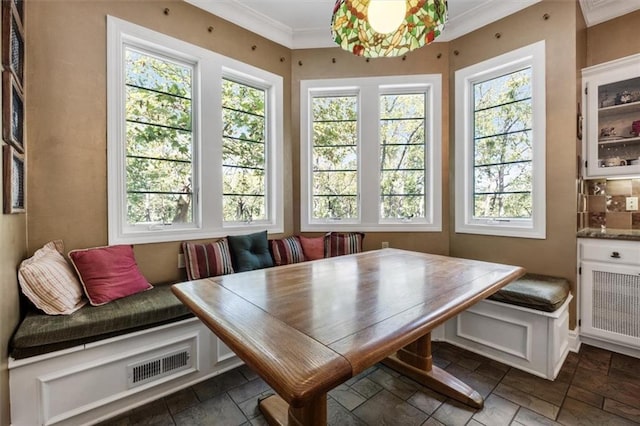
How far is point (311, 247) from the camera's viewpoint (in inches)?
117

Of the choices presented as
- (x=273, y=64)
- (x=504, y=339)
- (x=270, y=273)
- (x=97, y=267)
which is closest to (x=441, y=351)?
(x=504, y=339)

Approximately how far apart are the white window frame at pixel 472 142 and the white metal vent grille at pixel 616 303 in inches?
20.7

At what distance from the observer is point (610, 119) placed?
2521mm

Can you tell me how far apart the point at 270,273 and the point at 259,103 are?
2.15 m

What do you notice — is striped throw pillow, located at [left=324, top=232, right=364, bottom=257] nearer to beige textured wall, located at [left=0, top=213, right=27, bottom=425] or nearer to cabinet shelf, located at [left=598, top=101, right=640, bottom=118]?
beige textured wall, located at [left=0, top=213, right=27, bottom=425]

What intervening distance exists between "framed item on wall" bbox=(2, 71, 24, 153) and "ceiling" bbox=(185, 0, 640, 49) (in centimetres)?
162

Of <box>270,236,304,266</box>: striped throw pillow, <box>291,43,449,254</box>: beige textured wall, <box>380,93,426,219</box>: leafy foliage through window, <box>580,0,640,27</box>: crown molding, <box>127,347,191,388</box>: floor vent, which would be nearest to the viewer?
<box>127,347,191,388</box>: floor vent

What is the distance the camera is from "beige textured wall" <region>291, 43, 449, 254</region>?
3051mm

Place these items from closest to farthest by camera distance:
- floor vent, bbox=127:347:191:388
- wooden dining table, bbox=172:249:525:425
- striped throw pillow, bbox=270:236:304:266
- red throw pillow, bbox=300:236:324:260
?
wooden dining table, bbox=172:249:525:425 → floor vent, bbox=127:347:191:388 → striped throw pillow, bbox=270:236:304:266 → red throw pillow, bbox=300:236:324:260

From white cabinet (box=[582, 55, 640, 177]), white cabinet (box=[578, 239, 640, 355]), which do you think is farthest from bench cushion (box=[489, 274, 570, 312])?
white cabinet (box=[582, 55, 640, 177])

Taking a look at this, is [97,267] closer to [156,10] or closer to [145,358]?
[145,358]

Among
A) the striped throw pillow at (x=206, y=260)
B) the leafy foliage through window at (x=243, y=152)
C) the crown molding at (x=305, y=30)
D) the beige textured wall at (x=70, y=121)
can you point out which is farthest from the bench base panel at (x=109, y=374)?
the crown molding at (x=305, y=30)

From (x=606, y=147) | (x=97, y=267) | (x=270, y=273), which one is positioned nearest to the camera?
(x=270, y=273)

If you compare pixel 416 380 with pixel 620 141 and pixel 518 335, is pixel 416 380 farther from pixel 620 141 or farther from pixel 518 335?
pixel 620 141
